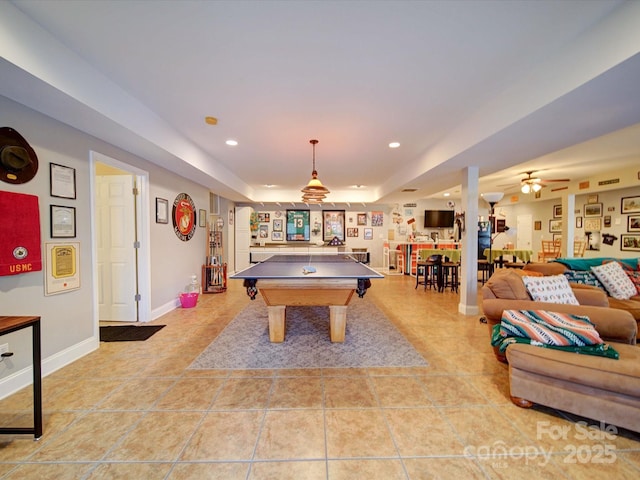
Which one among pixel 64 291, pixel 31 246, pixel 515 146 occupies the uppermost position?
pixel 515 146

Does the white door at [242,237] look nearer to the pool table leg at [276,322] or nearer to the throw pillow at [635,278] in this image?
the pool table leg at [276,322]

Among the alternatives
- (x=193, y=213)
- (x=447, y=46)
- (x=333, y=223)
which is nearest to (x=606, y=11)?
(x=447, y=46)

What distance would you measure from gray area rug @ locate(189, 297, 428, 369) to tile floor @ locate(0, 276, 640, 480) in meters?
0.16

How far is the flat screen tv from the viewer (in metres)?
9.95

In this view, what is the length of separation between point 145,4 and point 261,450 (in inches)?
113

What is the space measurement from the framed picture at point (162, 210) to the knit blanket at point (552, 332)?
4.68 meters

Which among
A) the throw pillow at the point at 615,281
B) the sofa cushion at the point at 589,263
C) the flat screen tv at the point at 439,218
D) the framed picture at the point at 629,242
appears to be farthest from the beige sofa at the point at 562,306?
the flat screen tv at the point at 439,218

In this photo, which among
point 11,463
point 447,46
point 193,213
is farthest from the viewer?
point 193,213

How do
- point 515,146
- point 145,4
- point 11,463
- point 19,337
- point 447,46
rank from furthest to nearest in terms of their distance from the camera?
point 515,146 → point 19,337 → point 447,46 → point 145,4 → point 11,463

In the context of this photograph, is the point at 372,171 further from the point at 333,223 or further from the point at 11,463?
the point at 11,463

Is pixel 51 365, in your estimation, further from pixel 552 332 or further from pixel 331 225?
pixel 331 225

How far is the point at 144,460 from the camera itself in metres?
1.54

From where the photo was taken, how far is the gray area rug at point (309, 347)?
Result: 8.82ft

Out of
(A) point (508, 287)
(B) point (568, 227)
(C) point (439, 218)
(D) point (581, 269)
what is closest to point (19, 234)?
(A) point (508, 287)
